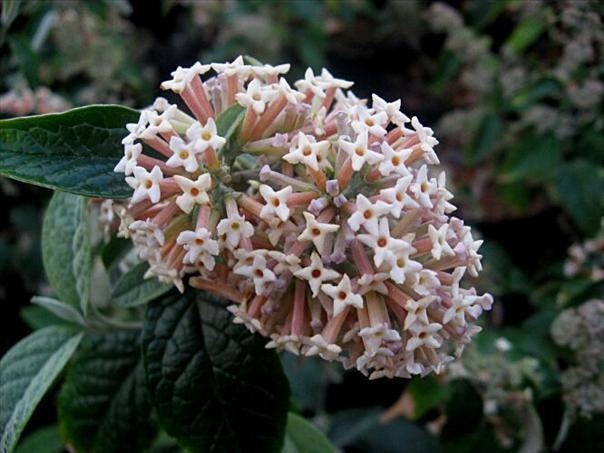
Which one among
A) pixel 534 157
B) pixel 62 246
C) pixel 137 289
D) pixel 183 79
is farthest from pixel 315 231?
pixel 534 157

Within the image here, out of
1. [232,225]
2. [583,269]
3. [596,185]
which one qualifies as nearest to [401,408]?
[583,269]

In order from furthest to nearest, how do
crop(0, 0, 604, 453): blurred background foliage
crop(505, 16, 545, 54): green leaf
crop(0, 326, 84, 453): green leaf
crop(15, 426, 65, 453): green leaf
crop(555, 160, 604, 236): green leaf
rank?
1. crop(505, 16, 545, 54): green leaf
2. crop(555, 160, 604, 236): green leaf
3. crop(15, 426, 65, 453): green leaf
4. crop(0, 0, 604, 453): blurred background foliage
5. crop(0, 326, 84, 453): green leaf

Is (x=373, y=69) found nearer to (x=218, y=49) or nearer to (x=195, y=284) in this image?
(x=218, y=49)

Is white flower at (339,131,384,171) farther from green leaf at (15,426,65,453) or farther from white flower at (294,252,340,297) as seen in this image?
green leaf at (15,426,65,453)

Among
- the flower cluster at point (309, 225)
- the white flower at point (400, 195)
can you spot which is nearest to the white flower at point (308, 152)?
the flower cluster at point (309, 225)

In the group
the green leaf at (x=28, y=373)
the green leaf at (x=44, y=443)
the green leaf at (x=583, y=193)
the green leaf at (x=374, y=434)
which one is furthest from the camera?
the green leaf at (x=583, y=193)

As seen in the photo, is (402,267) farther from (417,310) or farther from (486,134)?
(486,134)

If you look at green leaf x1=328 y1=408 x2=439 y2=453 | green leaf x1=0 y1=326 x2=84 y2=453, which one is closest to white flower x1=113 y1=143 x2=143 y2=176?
green leaf x1=0 y1=326 x2=84 y2=453

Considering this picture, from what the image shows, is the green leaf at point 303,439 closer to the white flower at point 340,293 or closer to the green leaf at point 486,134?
the white flower at point 340,293
